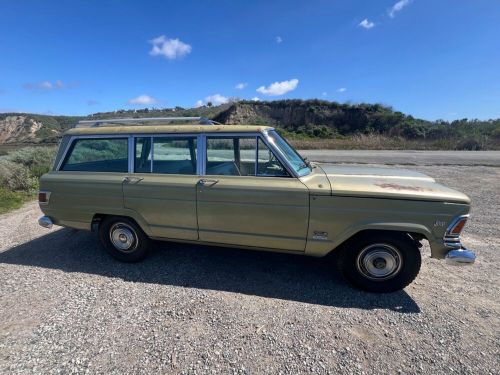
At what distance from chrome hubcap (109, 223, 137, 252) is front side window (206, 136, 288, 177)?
4.90ft

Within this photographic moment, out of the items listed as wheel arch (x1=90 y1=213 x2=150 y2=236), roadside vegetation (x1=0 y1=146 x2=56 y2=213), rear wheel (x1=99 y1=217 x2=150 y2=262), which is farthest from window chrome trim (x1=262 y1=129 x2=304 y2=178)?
roadside vegetation (x1=0 y1=146 x2=56 y2=213)

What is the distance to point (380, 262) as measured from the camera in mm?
3264

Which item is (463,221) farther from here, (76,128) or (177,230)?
(76,128)

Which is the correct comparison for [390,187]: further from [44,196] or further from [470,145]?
[470,145]

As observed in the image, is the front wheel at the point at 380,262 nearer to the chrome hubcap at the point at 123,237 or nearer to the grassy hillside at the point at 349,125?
the chrome hubcap at the point at 123,237

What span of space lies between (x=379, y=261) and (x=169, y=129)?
3.07 meters

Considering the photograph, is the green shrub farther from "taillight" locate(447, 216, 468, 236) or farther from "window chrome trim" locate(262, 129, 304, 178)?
"taillight" locate(447, 216, 468, 236)

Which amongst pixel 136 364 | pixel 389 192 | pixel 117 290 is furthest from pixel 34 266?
pixel 389 192

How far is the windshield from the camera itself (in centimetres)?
347

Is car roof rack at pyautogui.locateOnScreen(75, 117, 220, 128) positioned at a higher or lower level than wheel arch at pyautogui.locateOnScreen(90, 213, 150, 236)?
higher

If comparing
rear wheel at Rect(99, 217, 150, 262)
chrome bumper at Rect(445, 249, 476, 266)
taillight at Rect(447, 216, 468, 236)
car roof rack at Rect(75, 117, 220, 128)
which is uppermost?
car roof rack at Rect(75, 117, 220, 128)

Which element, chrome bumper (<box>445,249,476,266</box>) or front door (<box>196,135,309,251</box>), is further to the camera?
front door (<box>196,135,309,251</box>)

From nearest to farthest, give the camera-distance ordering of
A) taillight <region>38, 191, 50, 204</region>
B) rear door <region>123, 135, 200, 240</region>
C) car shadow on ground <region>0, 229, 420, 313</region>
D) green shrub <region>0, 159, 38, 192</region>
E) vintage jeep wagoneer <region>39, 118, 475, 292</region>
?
vintage jeep wagoneer <region>39, 118, 475, 292</region>
car shadow on ground <region>0, 229, 420, 313</region>
rear door <region>123, 135, 200, 240</region>
taillight <region>38, 191, 50, 204</region>
green shrub <region>0, 159, 38, 192</region>

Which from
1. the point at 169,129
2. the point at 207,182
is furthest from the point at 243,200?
the point at 169,129
